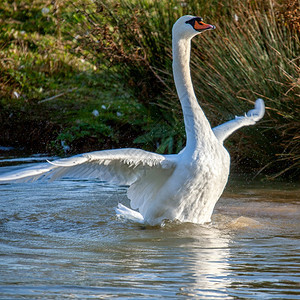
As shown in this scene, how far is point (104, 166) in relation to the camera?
4797mm

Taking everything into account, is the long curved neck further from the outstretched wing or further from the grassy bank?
the grassy bank

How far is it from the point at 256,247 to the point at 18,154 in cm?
515

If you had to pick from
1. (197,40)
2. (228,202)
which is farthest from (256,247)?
(197,40)

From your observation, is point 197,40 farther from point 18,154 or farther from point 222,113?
point 18,154

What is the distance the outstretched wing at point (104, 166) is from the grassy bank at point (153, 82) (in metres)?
1.91

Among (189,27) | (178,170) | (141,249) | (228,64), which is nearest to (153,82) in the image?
(228,64)

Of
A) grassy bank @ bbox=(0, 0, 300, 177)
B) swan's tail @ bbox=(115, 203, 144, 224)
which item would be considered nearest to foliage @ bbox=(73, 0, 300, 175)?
grassy bank @ bbox=(0, 0, 300, 177)

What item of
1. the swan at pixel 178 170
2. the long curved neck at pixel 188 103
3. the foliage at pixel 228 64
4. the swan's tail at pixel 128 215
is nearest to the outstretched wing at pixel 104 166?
the swan at pixel 178 170

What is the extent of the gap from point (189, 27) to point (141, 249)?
2069mm

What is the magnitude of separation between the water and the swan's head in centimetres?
164

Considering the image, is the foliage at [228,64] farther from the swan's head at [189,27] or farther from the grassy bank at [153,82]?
the swan's head at [189,27]

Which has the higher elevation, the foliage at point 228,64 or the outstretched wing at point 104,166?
the foliage at point 228,64

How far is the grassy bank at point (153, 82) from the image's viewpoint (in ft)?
22.9

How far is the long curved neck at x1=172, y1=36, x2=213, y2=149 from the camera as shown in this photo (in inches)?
202
